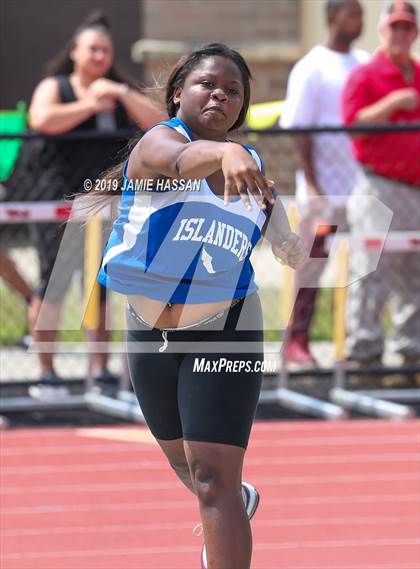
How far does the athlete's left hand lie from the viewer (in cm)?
380

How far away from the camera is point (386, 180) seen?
8.05 meters

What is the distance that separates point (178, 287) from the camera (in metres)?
3.80

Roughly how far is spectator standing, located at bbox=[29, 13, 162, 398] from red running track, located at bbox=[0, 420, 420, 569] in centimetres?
77

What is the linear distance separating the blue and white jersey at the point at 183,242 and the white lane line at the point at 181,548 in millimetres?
1833

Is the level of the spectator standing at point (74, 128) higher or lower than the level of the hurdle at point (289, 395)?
higher

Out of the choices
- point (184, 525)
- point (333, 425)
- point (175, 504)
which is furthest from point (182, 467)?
point (333, 425)

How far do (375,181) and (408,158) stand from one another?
0.25m

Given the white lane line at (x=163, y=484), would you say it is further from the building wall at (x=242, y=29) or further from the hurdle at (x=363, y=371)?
the building wall at (x=242, y=29)

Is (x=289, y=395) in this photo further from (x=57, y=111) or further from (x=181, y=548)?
(x=181, y=548)

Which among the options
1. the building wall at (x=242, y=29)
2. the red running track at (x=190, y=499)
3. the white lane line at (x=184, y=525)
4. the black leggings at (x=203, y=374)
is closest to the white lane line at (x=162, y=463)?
the red running track at (x=190, y=499)

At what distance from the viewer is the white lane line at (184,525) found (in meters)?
5.65

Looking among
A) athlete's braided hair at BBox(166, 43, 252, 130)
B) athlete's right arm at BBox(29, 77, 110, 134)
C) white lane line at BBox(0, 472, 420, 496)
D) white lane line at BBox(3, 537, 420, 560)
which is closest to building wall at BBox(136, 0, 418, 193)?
athlete's right arm at BBox(29, 77, 110, 134)

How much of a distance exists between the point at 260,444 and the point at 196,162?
4227mm

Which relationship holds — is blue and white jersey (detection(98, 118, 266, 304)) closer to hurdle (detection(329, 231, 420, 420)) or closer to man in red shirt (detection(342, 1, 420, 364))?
hurdle (detection(329, 231, 420, 420))
